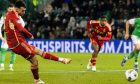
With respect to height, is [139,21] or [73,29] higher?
[139,21]

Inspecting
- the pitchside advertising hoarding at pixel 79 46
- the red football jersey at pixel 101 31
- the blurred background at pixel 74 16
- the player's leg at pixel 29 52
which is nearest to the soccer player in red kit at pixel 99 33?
the red football jersey at pixel 101 31

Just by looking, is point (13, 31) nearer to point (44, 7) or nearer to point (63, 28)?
point (63, 28)

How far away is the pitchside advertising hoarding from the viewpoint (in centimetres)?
3638

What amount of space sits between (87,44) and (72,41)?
3.63ft

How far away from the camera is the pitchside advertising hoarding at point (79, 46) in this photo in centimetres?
3638

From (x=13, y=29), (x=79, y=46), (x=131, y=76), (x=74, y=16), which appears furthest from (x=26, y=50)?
(x=74, y=16)

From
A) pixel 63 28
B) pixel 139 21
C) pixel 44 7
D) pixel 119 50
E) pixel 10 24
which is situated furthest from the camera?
pixel 44 7

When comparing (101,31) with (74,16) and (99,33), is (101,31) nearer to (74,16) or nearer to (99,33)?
(99,33)

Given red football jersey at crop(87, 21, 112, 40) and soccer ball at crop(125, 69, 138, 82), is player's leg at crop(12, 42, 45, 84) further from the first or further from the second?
red football jersey at crop(87, 21, 112, 40)

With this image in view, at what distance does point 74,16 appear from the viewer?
3938 centimetres

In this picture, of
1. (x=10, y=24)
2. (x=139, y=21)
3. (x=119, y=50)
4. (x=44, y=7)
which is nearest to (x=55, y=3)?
(x=44, y=7)

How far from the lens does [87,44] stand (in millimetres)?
36938

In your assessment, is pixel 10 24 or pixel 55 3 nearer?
pixel 10 24

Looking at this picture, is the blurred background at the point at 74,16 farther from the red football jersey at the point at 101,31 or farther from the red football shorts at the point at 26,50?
the red football shorts at the point at 26,50
